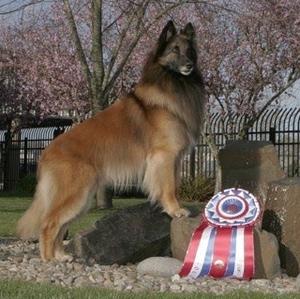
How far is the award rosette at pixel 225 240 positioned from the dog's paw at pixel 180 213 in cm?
37

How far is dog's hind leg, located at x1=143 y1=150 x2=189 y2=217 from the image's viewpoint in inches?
316

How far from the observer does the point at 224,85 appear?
23391 millimetres

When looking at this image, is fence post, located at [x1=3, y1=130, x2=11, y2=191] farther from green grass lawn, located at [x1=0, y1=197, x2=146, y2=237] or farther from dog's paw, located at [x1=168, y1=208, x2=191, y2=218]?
dog's paw, located at [x1=168, y1=208, x2=191, y2=218]

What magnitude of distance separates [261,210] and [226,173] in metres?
1.57

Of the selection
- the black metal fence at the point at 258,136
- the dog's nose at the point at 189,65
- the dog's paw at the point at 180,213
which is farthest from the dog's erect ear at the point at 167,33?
the black metal fence at the point at 258,136

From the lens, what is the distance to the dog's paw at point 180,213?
790 centimetres

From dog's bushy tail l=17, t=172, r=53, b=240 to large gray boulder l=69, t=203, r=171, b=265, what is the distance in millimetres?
502

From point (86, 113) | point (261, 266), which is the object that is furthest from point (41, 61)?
point (261, 266)

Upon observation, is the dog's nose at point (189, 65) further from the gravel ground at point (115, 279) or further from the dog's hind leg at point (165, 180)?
the gravel ground at point (115, 279)

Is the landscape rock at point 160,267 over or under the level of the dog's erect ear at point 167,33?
under

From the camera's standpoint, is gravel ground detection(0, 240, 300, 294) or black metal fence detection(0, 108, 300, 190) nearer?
gravel ground detection(0, 240, 300, 294)

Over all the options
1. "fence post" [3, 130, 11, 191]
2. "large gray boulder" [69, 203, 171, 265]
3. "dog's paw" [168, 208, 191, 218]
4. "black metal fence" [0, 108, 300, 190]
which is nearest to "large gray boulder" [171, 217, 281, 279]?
"dog's paw" [168, 208, 191, 218]

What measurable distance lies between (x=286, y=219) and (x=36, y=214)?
2.87m

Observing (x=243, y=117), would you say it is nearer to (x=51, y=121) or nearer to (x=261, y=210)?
(x=51, y=121)
